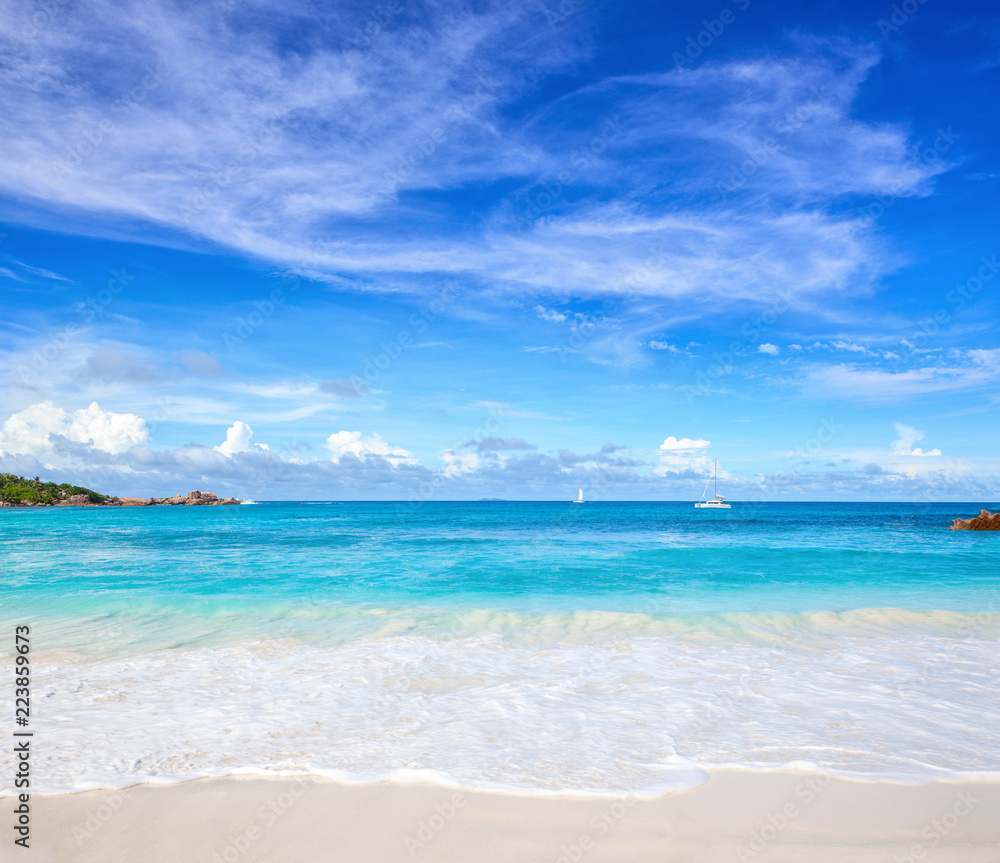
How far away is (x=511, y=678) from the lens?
857cm

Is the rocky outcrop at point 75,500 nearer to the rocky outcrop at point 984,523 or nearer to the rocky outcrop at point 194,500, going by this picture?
the rocky outcrop at point 194,500

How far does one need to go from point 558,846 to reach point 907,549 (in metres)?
36.8

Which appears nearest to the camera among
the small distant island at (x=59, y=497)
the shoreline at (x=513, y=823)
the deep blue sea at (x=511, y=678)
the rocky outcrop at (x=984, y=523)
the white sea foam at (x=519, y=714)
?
the shoreline at (x=513, y=823)

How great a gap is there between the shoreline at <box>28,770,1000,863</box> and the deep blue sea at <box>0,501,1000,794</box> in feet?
0.97

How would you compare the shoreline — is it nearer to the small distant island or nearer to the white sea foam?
the white sea foam

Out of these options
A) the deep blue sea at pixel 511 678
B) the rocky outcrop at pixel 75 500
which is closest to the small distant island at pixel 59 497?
the rocky outcrop at pixel 75 500

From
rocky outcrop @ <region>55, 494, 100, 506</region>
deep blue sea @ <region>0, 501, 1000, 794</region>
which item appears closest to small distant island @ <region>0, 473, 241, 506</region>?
rocky outcrop @ <region>55, 494, 100, 506</region>

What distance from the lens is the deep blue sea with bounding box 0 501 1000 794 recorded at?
19.0 ft

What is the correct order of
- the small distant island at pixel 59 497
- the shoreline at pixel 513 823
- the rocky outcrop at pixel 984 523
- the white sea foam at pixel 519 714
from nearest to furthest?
the shoreline at pixel 513 823, the white sea foam at pixel 519 714, the rocky outcrop at pixel 984 523, the small distant island at pixel 59 497

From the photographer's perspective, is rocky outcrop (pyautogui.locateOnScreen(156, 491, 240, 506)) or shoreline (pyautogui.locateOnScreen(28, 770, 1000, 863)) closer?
shoreline (pyautogui.locateOnScreen(28, 770, 1000, 863))

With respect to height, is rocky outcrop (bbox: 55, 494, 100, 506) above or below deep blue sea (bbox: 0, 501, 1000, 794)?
below

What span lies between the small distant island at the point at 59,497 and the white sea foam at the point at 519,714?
162519 mm

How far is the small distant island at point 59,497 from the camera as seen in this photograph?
134 metres

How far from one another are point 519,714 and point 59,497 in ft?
580
